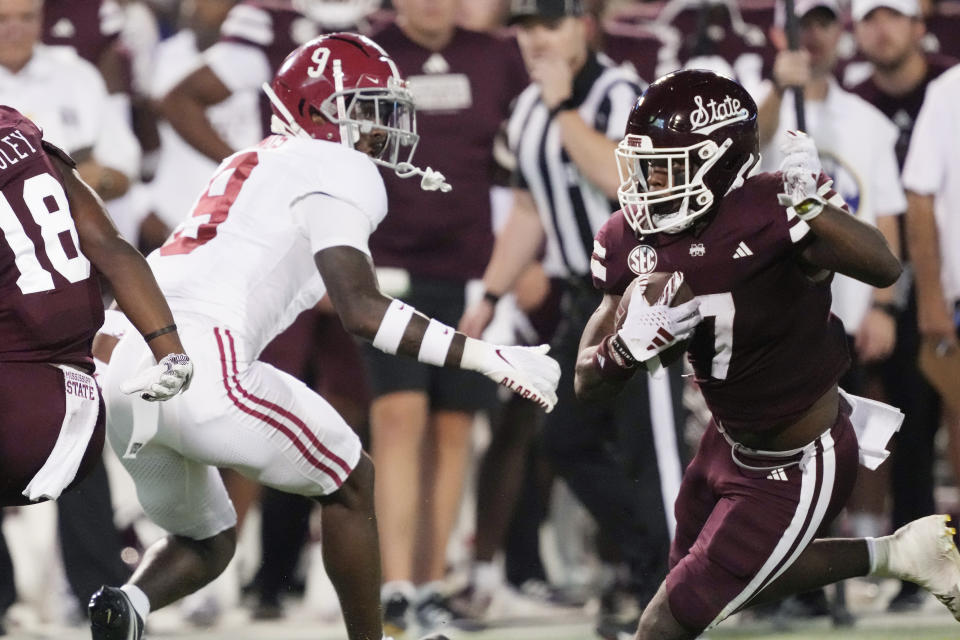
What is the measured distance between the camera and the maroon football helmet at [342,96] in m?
4.32

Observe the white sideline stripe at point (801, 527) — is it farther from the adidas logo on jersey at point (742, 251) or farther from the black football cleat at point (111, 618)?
the black football cleat at point (111, 618)

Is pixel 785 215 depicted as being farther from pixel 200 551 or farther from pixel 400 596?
pixel 400 596

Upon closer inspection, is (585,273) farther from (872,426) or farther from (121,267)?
(121,267)

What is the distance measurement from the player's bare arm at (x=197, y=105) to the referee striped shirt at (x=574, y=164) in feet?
3.71

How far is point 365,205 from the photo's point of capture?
406 cm

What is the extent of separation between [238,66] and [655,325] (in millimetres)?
2886

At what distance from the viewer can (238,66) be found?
6000mm

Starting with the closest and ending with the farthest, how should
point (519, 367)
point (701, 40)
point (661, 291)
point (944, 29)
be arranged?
point (661, 291)
point (519, 367)
point (701, 40)
point (944, 29)

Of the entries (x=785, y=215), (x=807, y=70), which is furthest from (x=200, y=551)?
(x=807, y=70)

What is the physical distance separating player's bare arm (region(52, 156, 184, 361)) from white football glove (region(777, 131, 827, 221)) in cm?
141

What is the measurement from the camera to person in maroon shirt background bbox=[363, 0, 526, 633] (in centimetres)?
563

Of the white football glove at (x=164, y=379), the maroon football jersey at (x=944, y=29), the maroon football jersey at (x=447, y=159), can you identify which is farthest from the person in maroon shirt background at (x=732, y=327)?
the maroon football jersey at (x=944, y=29)

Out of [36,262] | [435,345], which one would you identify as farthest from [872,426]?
[36,262]

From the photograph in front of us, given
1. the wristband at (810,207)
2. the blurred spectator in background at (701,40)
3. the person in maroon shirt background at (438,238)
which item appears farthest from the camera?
the blurred spectator in background at (701,40)
